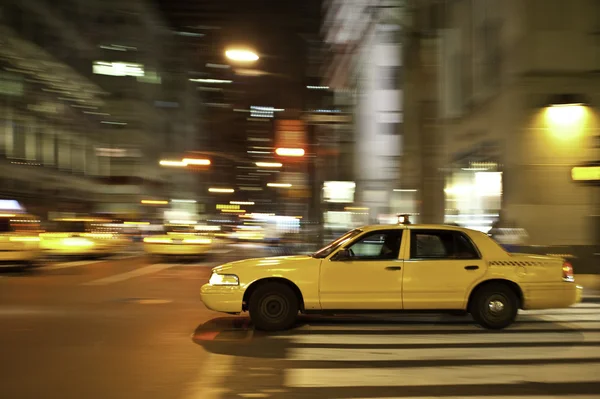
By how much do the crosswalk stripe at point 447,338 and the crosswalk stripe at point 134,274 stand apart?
7543 mm

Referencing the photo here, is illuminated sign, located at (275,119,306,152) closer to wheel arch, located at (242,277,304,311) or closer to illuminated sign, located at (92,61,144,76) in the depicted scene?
wheel arch, located at (242,277,304,311)

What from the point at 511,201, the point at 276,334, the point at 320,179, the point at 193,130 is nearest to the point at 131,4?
the point at 193,130

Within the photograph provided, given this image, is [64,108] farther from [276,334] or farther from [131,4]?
[276,334]

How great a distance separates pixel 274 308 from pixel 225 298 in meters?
0.70

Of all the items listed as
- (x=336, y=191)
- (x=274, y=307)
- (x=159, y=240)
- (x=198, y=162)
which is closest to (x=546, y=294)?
(x=274, y=307)

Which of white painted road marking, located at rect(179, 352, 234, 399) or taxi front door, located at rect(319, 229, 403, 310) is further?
taxi front door, located at rect(319, 229, 403, 310)

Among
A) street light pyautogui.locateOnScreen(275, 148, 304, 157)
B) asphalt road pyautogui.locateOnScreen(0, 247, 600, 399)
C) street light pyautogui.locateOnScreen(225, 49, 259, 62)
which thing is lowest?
asphalt road pyautogui.locateOnScreen(0, 247, 600, 399)

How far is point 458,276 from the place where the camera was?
26.1ft

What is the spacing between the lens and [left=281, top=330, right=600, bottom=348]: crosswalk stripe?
7367mm

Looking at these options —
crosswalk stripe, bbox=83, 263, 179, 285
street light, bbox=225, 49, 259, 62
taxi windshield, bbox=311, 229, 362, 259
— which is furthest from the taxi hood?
street light, bbox=225, 49, 259, 62

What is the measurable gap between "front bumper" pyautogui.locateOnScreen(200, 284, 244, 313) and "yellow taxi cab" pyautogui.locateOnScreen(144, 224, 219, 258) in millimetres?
11896

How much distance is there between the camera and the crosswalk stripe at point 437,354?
6516 mm

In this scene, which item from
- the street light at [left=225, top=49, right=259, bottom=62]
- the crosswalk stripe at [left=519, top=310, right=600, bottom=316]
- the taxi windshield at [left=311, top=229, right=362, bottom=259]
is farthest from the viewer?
the street light at [left=225, top=49, right=259, bottom=62]

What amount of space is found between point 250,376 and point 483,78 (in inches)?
656
